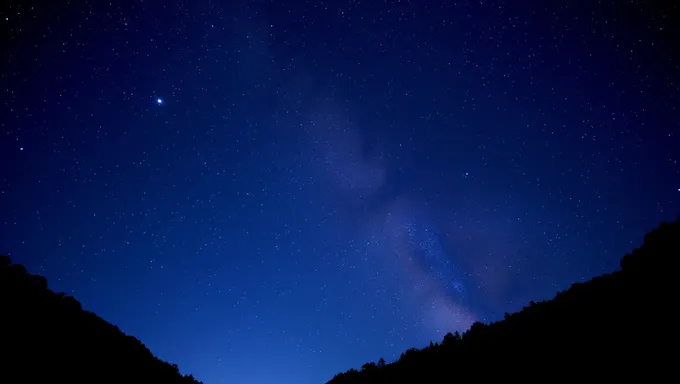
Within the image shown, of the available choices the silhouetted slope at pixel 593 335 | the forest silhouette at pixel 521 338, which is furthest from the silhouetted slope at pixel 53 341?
the silhouetted slope at pixel 593 335

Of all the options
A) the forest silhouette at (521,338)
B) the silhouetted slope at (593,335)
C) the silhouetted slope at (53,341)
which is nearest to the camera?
the silhouetted slope at (593,335)

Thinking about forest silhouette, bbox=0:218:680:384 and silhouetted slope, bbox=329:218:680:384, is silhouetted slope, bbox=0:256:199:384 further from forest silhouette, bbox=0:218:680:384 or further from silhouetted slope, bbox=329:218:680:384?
silhouetted slope, bbox=329:218:680:384

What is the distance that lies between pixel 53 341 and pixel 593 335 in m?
16.7

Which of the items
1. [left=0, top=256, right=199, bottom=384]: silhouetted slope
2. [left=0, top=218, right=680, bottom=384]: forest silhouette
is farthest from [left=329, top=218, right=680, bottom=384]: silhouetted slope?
[left=0, top=256, right=199, bottom=384]: silhouetted slope

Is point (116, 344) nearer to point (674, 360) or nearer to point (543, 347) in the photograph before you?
point (543, 347)

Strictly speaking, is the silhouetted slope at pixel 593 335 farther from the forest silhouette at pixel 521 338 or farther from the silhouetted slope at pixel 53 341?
the silhouetted slope at pixel 53 341

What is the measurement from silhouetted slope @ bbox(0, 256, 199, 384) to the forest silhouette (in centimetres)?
4

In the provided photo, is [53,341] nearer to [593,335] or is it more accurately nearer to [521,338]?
[521,338]

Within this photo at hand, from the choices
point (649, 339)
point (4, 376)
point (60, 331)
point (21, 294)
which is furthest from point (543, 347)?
point (21, 294)

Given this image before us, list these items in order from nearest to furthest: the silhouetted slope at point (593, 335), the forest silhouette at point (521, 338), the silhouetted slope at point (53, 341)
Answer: the silhouetted slope at point (593, 335), the forest silhouette at point (521, 338), the silhouetted slope at point (53, 341)

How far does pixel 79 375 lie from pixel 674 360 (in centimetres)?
1648

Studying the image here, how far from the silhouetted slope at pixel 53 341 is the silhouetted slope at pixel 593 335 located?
12500 mm

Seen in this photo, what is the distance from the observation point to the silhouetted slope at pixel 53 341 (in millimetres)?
8367

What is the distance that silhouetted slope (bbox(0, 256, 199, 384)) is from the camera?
8.37 metres
